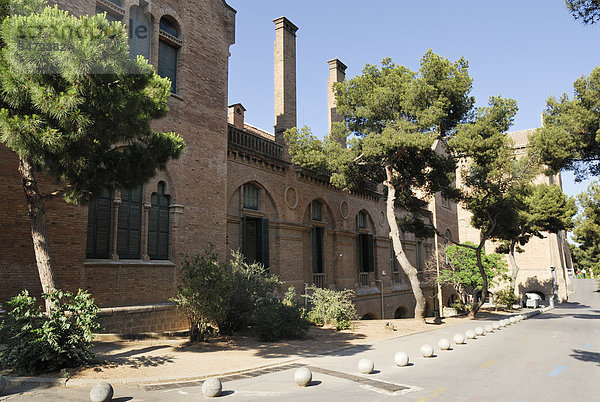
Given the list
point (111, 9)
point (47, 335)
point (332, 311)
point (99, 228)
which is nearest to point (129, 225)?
point (99, 228)

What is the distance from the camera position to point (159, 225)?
13938 mm

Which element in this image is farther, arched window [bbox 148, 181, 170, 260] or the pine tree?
arched window [bbox 148, 181, 170, 260]

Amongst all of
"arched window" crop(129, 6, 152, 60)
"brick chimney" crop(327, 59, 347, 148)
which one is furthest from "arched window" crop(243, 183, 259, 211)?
"brick chimney" crop(327, 59, 347, 148)

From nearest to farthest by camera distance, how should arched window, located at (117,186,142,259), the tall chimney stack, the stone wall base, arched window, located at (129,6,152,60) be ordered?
1. the stone wall base
2. arched window, located at (117,186,142,259)
3. arched window, located at (129,6,152,60)
4. the tall chimney stack

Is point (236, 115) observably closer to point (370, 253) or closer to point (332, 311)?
point (332, 311)

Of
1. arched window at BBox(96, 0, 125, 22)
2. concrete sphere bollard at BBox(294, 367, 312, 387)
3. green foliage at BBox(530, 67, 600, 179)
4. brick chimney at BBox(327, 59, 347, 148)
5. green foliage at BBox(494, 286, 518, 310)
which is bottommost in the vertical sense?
green foliage at BBox(494, 286, 518, 310)

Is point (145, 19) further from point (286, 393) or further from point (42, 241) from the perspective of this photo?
point (286, 393)

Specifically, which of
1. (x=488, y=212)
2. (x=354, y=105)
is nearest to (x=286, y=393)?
(x=354, y=105)

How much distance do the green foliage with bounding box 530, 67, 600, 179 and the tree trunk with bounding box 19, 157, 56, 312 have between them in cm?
1618

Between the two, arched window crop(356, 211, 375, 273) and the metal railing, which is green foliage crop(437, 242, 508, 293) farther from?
the metal railing

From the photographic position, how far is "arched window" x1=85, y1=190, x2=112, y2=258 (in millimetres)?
12070

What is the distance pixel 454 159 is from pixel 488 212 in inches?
209

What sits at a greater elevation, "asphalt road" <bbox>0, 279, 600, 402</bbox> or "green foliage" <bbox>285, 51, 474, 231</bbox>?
"green foliage" <bbox>285, 51, 474, 231</bbox>

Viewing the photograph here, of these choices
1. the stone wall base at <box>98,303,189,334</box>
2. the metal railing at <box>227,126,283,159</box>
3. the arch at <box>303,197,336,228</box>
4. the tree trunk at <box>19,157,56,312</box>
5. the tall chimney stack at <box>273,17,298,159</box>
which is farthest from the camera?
the arch at <box>303,197,336,228</box>
